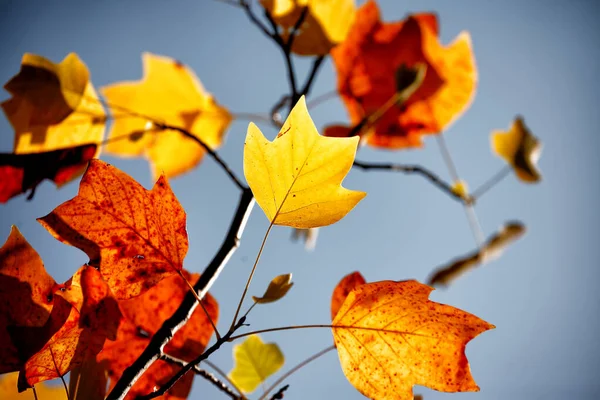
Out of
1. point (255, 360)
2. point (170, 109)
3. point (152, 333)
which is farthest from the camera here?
point (170, 109)

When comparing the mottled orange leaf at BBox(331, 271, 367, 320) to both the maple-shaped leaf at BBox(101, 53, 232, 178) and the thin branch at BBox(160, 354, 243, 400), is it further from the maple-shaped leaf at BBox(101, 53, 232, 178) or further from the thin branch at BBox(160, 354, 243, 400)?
the maple-shaped leaf at BBox(101, 53, 232, 178)

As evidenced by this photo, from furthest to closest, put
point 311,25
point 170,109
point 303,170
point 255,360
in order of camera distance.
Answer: point 170,109 → point 311,25 → point 255,360 → point 303,170

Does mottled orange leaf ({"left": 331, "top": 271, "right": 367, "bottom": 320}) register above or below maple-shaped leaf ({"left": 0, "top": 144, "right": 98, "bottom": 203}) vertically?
below

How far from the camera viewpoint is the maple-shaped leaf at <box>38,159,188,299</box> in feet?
1.30

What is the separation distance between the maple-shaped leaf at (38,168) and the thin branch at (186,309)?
0.29 meters

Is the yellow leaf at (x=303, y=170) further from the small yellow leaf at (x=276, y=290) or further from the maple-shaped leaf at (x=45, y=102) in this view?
the maple-shaped leaf at (x=45, y=102)

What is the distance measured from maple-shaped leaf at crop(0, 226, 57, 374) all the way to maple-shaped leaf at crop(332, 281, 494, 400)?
33 centimetres

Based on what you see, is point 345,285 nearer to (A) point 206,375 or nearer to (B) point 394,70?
(A) point 206,375

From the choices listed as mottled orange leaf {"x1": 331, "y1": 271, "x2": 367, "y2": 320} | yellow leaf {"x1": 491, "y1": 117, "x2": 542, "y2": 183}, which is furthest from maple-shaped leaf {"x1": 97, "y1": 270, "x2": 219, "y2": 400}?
yellow leaf {"x1": 491, "y1": 117, "x2": 542, "y2": 183}

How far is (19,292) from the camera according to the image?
433 millimetres

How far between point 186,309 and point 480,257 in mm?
428

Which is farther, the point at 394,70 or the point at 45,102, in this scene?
the point at 394,70

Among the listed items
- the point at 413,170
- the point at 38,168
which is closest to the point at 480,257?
the point at 413,170

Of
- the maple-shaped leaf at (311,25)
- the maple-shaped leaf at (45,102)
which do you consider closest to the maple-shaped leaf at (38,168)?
the maple-shaped leaf at (45,102)
